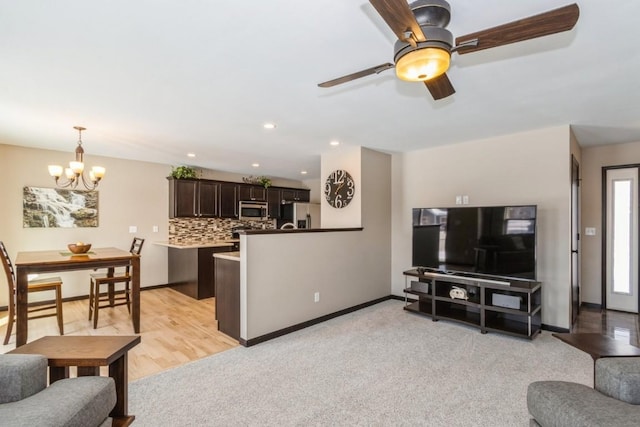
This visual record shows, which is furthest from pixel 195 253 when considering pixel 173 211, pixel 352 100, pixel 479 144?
pixel 479 144

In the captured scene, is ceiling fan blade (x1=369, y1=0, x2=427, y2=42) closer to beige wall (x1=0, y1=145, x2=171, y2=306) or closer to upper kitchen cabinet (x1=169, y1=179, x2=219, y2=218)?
upper kitchen cabinet (x1=169, y1=179, x2=219, y2=218)

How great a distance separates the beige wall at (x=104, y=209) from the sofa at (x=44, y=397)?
439cm

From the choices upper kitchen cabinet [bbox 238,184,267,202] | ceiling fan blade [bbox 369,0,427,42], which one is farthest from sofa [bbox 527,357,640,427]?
upper kitchen cabinet [bbox 238,184,267,202]

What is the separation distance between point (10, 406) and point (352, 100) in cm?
291

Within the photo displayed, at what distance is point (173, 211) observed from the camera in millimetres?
6004

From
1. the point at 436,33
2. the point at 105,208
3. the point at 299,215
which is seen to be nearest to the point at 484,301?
the point at 436,33

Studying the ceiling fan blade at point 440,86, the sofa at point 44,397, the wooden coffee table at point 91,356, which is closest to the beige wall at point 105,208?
the wooden coffee table at point 91,356

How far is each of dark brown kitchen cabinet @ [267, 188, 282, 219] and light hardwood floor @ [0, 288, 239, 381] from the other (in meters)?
2.75

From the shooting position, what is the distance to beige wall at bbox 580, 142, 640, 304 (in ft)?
15.2

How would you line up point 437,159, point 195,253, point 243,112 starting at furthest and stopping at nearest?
point 195,253 → point 437,159 → point 243,112

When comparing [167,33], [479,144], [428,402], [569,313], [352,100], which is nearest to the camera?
[167,33]

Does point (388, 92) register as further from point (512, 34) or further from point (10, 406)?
point (10, 406)

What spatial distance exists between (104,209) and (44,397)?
481 cm

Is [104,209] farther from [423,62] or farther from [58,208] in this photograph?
[423,62]
